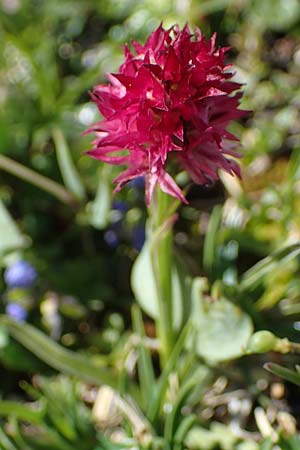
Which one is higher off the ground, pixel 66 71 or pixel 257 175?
pixel 66 71

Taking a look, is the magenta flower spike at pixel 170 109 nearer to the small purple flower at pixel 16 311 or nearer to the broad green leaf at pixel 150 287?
the broad green leaf at pixel 150 287

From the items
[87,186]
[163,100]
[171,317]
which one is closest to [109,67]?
[87,186]

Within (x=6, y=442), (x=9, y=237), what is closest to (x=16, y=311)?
(x=9, y=237)

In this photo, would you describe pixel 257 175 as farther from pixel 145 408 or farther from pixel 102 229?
pixel 145 408

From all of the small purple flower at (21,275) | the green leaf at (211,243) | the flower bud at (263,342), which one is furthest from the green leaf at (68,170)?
the flower bud at (263,342)

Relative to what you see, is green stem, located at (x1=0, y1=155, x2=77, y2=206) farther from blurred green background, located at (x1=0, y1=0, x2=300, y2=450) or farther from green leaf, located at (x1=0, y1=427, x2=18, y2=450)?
green leaf, located at (x1=0, y1=427, x2=18, y2=450)

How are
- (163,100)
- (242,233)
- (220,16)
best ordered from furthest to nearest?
(220,16) → (242,233) → (163,100)
